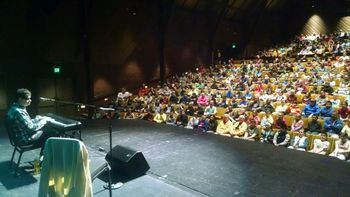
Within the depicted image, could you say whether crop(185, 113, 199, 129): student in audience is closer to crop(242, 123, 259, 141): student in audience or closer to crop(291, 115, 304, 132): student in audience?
crop(242, 123, 259, 141): student in audience

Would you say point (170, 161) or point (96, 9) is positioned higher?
point (96, 9)

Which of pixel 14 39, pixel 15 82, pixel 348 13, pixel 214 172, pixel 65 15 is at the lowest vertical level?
pixel 214 172

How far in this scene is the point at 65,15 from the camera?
37.9ft

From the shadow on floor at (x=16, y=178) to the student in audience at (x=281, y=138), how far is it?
5331 millimetres

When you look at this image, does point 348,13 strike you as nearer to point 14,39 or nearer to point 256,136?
point 256,136

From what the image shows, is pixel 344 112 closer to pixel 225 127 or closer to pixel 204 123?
pixel 225 127

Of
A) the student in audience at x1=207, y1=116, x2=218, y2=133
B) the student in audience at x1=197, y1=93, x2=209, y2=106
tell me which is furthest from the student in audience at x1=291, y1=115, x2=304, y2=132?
the student in audience at x1=197, y1=93, x2=209, y2=106

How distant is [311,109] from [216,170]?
4.75 meters

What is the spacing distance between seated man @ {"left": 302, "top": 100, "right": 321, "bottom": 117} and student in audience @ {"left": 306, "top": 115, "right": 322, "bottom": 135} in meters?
0.75

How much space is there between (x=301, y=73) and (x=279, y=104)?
3.72 meters

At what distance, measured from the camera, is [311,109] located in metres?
7.88

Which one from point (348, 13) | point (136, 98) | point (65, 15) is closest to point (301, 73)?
point (136, 98)

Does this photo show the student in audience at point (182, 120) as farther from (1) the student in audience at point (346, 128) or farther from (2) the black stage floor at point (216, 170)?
(1) the student in audience at point (346, 128)

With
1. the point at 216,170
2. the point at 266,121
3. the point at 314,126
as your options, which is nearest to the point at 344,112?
the point at 314,126
